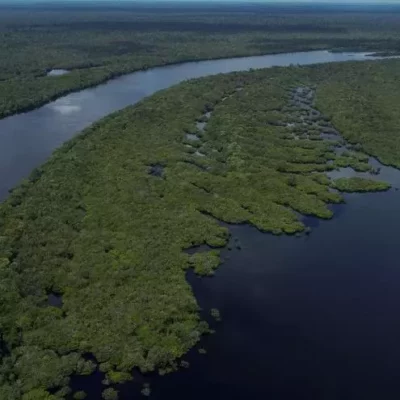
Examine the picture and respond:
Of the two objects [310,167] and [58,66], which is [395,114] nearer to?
[310,167]

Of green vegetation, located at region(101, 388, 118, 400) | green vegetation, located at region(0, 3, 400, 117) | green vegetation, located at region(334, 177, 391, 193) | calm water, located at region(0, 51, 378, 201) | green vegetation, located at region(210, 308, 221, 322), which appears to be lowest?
green vegetation, located at region(101, 388, 118, 400)

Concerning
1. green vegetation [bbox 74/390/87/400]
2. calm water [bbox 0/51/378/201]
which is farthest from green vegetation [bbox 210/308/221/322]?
calm water [bbox 0/51/378/201]

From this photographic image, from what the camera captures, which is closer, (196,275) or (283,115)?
(196,275)

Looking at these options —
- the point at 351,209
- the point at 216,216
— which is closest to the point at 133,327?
the point at 216,216

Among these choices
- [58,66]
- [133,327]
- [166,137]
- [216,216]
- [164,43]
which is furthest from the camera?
[164,43]

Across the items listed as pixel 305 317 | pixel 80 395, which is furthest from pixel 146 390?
pixel 305 317

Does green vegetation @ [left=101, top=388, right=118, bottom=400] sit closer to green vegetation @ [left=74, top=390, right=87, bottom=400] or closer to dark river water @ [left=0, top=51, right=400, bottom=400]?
dark river water @ [left=0, top=51, right=400, bottom=400]

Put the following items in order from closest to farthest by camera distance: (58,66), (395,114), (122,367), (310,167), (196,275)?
(122,367)
(196,275)
(310,167)
(395,114)
(58,66)
